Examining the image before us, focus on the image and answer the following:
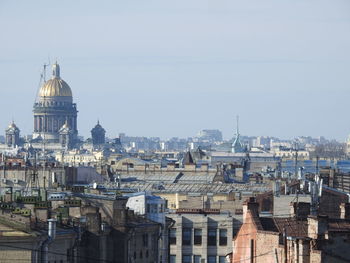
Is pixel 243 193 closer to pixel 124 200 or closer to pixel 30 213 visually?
pixel 124 200

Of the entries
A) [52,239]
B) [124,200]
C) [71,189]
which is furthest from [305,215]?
[71,189]

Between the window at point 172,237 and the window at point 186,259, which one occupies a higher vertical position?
the window at point 172,237

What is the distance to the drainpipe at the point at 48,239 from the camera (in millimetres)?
41438

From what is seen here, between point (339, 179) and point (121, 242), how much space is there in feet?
123

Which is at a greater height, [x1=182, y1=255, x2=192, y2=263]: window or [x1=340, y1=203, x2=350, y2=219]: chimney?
[x1=340, y1=203, x2=350, y2=219]: chimney

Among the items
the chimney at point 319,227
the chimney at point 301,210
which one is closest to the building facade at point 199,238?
the chimney at point 301,210

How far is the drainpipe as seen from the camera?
41438 millimetres

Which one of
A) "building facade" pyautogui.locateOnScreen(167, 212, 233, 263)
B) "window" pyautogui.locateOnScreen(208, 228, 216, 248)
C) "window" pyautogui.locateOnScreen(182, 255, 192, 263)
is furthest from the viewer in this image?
"window" pyautogui.locateOnScreen(182, 255, 192, 263)

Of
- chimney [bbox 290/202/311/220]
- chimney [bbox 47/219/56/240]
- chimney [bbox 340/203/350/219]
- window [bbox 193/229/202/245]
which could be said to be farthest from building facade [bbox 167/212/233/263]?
chimney [bbox 340/203/350/219]

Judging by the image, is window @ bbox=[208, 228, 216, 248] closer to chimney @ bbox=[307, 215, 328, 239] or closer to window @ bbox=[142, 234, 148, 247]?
window @ bbox=[142, 234, 148, 247]

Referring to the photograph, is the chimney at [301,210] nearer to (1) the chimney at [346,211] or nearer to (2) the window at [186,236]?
(1) the chimney at [346,211]

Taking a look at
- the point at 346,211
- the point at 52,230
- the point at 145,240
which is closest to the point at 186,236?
the point at 145,240

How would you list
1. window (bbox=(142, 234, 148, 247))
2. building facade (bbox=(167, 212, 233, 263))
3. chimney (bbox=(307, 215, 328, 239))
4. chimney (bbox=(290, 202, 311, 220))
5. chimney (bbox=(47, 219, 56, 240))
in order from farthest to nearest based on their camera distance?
building facade (bbox=(167, 212, 233, 263)) < window (bbox=(142, 234, 148, 247)) < chimney (bbox=(47, 219, 56, 240)) < chimney (bbox=(290, 202, 311, 220)) < chimney (bbox=(307, 215, 328, 239))

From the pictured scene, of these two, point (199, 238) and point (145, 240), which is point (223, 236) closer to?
point (199, 238)
